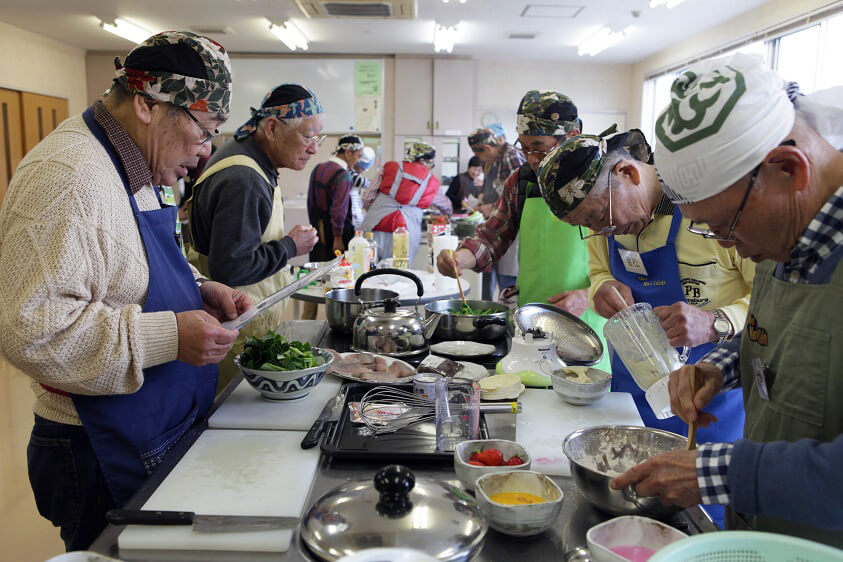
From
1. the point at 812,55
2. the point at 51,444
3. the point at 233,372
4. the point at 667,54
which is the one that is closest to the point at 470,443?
the point at 51,444

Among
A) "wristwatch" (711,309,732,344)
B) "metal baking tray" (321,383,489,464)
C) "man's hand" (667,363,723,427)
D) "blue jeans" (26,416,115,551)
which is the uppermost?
"wristwatch" (711,309,732,344)

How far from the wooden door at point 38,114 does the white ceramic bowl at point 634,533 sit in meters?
9.48

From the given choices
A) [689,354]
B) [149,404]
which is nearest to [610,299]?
[689,354]

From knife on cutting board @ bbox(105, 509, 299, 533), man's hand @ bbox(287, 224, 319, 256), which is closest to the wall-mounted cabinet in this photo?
man's hand @ bbox(287, 224, 319, 256)

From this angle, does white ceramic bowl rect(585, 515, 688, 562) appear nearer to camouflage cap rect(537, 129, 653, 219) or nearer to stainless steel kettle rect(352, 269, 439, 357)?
camouflage cap rect(537, 129, 653, 219)

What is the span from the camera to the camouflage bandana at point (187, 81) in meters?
1.51

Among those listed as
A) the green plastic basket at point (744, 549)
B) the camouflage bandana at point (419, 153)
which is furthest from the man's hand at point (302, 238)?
the camouflage bandana at point (419, 153)

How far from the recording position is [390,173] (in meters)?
5.95

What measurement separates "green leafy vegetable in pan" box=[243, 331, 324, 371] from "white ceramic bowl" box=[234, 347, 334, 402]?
29 mm

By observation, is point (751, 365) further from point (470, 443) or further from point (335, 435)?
point (335, 435)

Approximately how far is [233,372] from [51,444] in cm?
107

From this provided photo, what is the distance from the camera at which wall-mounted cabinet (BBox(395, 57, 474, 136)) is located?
982 cm

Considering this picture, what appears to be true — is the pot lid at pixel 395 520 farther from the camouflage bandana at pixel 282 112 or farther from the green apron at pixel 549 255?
the camouflage bandana at pixel 282 112

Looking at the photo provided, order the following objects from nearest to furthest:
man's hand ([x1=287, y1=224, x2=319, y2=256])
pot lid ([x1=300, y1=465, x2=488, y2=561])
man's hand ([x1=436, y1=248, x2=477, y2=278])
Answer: pot lid ([x1=300, y1=465, x2=488, y2=561]), man's hand ([x1=436, y1=248, x2=477, y2=278]), man's hand ([x1=287, y1=224, x2=319, y2=256])
